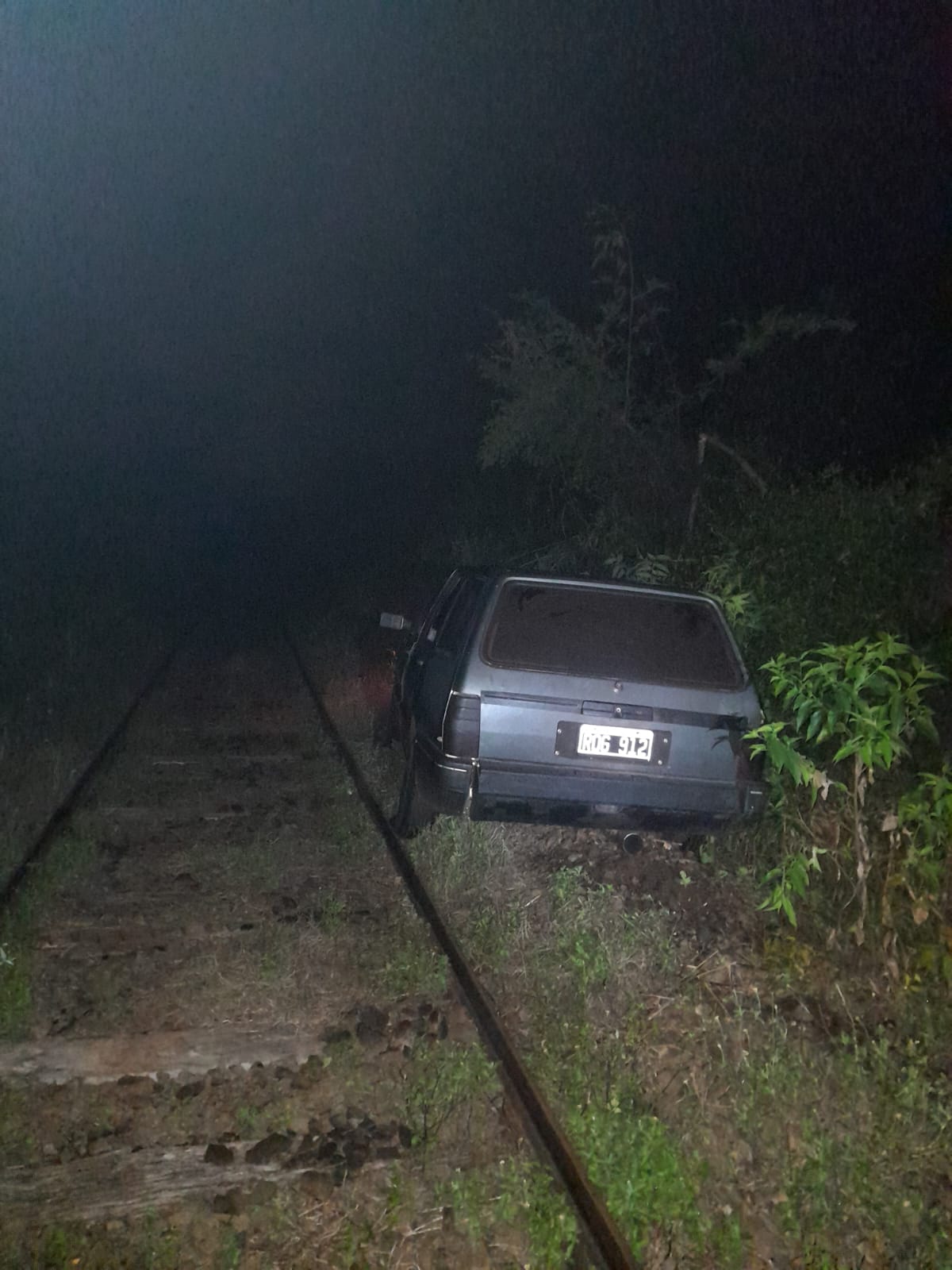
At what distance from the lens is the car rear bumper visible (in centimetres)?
565

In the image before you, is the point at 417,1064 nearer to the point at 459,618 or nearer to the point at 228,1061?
the point at 228,1061

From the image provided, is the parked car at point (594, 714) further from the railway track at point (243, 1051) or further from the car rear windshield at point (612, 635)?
the railway track at point (243, 1051)

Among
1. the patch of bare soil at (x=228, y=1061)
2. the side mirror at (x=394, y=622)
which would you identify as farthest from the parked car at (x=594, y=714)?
the side mirror at (x=394, y=622)

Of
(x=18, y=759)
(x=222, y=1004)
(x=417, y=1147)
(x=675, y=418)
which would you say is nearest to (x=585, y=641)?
(x=222, y=1004)

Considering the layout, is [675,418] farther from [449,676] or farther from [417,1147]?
[417,1147]

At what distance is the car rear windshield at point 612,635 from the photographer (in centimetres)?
585

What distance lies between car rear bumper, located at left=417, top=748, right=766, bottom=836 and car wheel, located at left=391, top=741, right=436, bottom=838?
0.71m

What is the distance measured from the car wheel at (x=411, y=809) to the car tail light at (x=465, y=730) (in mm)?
816

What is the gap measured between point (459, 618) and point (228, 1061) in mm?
3137

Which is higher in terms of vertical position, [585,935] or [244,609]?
[585,935]

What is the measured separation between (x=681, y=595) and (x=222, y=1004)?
10.1ft

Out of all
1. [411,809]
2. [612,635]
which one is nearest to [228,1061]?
[411,809]

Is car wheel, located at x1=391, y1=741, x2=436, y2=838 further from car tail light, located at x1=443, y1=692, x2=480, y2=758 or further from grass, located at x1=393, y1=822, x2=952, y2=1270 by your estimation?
grass, located at x1=393, y1=822, x2=952, y2=1270

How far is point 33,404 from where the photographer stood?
37.7 meters
